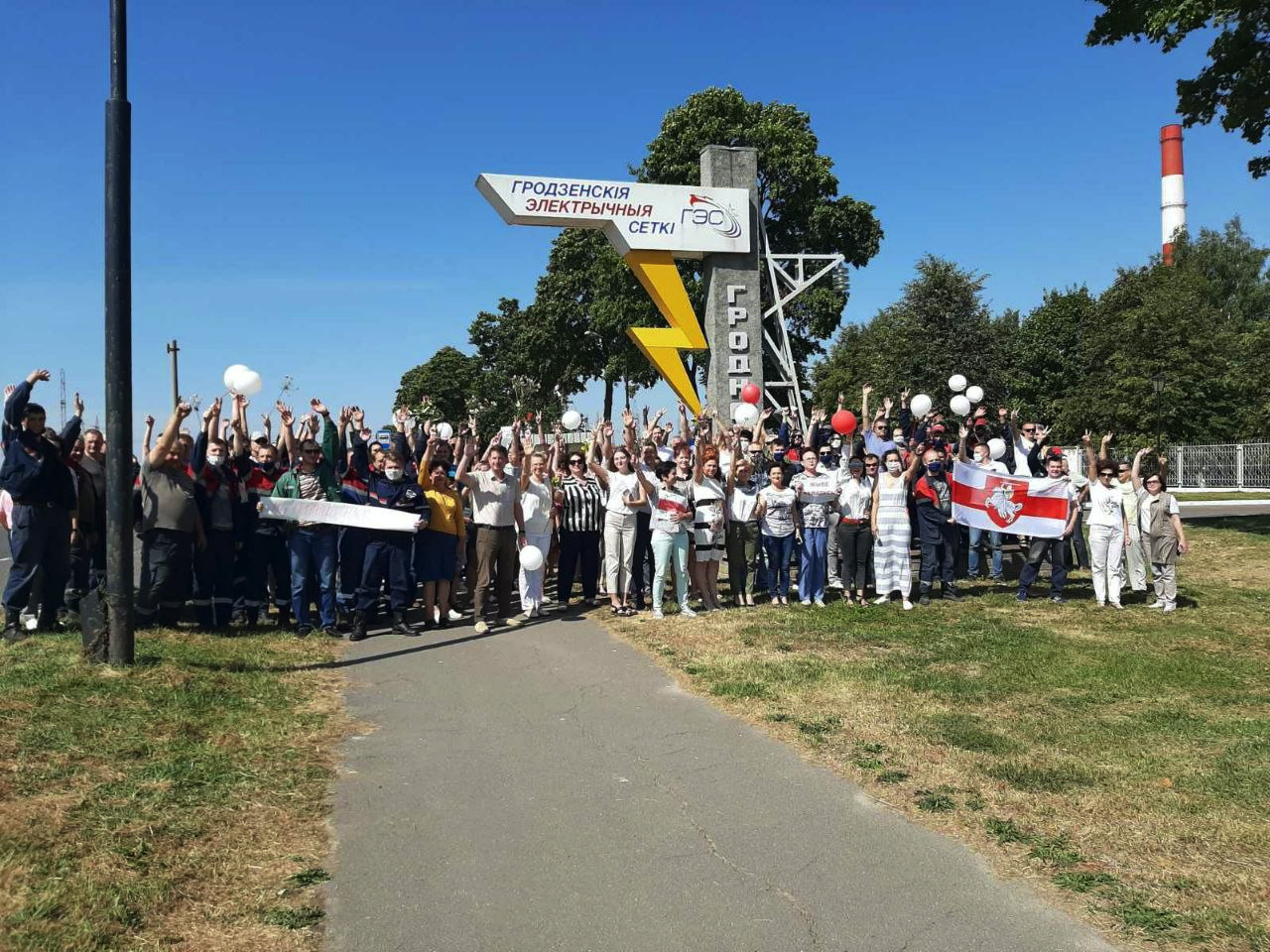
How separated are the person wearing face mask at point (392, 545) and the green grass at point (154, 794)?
1.94 m

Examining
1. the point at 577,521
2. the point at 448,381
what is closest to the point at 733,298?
the point at 577,521

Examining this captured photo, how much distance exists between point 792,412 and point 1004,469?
14609mm

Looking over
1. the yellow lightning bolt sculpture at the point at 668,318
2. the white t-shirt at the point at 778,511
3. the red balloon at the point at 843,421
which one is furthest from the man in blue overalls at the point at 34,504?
the yellow lightning bolt sculpture at the point at 668,318

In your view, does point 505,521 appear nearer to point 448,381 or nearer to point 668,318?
point 668,318

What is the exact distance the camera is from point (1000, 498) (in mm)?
12539

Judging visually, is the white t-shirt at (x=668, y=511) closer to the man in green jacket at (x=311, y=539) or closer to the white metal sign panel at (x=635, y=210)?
the man in green jacket at (x=311, y=539)

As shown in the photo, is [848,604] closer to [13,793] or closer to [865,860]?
[865,860]

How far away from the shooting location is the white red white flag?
1230cm

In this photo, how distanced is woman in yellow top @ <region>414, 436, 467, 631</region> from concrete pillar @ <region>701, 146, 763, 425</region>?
14758 millimetres

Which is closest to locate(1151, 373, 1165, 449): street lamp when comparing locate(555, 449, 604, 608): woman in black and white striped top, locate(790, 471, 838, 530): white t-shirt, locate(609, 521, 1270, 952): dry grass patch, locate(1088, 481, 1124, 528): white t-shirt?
locate(609, 521, 1270, 952): dry grass patch

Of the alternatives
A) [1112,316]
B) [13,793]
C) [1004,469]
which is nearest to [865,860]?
[13,793]

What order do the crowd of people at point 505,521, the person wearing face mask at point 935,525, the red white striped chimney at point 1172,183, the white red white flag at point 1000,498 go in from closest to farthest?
the crowd of people at point 505,521 < the person wearing face mask at point 935,525 < the white red white flag at point 1000,498 < the red white striped chimney at point 1172,183

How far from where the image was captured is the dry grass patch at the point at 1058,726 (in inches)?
170

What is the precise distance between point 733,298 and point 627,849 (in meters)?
21.4
